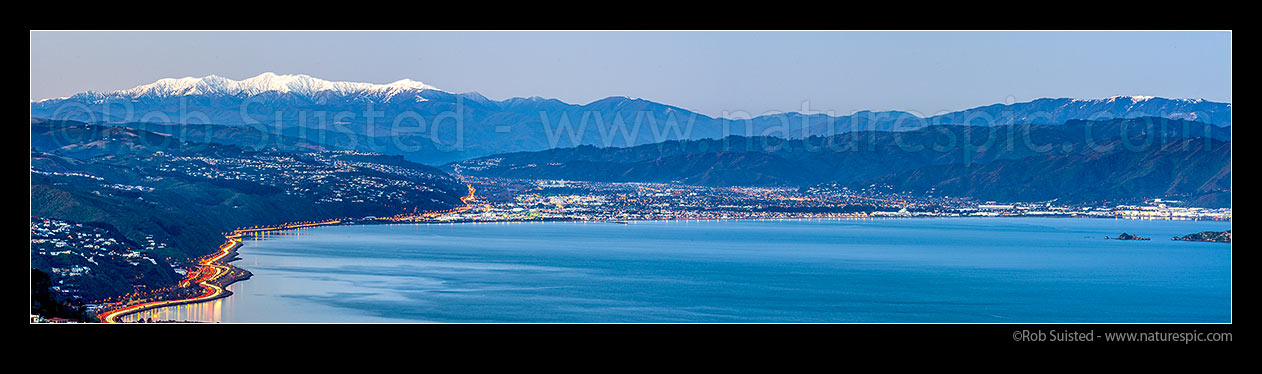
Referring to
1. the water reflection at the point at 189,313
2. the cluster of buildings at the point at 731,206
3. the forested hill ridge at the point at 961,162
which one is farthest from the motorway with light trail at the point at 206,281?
the forested hill ridge at the point at 961,162

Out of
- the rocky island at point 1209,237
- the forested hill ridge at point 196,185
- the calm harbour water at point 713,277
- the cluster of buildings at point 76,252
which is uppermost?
the forested hill ridge at point 196,185

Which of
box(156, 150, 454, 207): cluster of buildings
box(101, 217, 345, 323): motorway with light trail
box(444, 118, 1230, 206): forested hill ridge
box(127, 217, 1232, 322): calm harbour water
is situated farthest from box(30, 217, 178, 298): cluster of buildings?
box(444, 118, 1230, 206): forested hill ridge

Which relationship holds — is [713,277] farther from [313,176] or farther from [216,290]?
[313,176]

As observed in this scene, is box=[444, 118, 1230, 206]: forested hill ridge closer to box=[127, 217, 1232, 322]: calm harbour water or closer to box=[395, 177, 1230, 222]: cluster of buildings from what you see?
box=[395, 177, 1230, 222]: cluster of buildings

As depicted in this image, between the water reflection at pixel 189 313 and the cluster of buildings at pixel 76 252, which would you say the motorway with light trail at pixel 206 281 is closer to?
the water reflection at pixel 189 313

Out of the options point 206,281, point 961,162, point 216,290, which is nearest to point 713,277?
point 206,281

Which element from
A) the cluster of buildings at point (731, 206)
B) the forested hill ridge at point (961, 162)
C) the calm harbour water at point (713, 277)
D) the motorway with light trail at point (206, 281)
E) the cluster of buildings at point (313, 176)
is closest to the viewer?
the motorway with light trail at point (206, 281)
